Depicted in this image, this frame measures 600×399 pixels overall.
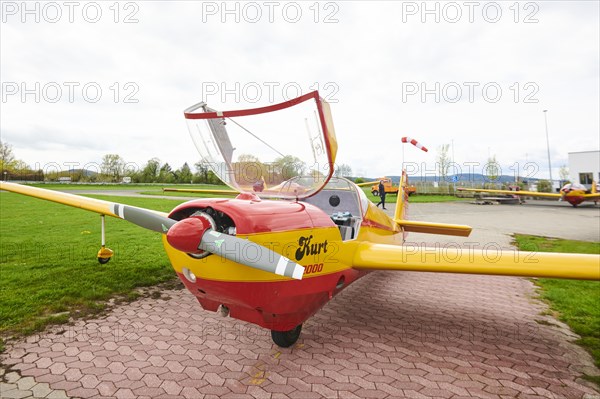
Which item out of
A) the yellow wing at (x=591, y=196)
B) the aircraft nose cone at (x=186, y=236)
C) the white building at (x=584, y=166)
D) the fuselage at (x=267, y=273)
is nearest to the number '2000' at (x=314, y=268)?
the fuselage at (x=267, y=273)

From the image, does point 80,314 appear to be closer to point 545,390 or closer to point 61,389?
point 61,389

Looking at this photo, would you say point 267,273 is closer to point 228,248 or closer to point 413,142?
point 228,248

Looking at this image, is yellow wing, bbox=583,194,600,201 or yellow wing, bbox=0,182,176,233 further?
yellow wing, bbox=583,194,600,201

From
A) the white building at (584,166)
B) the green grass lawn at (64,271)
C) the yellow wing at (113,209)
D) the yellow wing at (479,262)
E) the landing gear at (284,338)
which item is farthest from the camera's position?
the white building at (584,166)

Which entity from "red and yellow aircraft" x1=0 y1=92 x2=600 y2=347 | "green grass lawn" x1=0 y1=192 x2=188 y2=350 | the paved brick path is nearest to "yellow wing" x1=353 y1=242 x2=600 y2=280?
"red and yellow aircraft" x1=0 y1=92 x2=600 y2=347

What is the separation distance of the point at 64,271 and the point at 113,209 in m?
3.51

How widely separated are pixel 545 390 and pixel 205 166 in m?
4.50

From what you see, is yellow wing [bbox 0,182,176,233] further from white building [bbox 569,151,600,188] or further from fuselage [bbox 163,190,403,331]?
white building [bbox 569,151,600,188]

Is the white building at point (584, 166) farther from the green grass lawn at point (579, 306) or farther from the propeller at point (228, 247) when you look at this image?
the propeller at point (228, 247)

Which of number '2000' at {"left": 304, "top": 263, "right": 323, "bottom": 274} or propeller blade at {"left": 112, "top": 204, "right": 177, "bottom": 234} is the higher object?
propeller blade at {"left": 112, "top": 204, "right": 177, "bottom": 234}

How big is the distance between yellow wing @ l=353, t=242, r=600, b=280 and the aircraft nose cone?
1.95 meters

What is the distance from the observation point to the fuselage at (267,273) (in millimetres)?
2861

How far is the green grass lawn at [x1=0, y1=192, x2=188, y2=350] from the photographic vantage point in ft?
15.0

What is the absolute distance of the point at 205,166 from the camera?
15.2 feet
